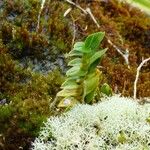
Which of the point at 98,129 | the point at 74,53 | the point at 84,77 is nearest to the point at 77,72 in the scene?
the point at 84,77

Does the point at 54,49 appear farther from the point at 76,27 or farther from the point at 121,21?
the point at 121,21

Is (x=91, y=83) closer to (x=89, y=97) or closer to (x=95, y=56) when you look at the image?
(x=89, y=97)

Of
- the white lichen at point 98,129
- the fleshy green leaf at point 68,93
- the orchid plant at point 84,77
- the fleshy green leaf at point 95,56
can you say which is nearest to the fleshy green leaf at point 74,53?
the orchid plant at point 84,77

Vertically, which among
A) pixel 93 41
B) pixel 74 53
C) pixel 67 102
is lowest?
pixel 67 102

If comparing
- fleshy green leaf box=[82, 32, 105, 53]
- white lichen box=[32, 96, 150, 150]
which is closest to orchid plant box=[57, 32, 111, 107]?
fleshy green leaf box=[82, 32, 105, 53]

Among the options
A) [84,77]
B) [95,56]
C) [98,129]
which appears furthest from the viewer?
[84,77]

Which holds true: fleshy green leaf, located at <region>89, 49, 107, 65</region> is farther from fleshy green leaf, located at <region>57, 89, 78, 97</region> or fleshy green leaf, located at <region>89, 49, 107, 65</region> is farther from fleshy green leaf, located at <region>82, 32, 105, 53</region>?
fleshy green leaf, located at <region>57, 89, 78, 97</region>
